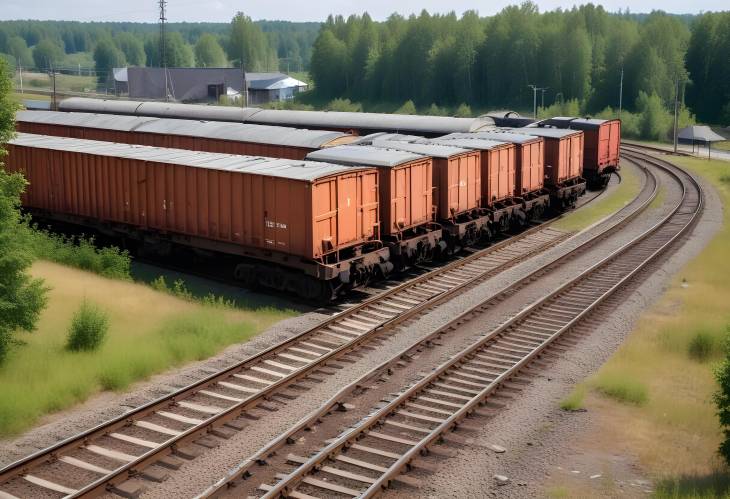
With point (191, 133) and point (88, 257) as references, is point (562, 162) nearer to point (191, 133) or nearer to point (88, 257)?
point (191, 133)

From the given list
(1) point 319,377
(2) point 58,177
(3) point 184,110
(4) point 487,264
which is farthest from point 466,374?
(3) point 184,110

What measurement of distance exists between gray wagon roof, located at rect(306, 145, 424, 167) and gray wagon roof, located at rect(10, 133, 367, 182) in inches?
34.9

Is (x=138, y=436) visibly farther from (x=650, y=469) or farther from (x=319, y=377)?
(x=650, y=469)

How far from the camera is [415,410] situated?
1478 centimetres

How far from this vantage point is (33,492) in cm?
1170

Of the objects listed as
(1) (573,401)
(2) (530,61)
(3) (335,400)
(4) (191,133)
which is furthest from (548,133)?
(2) (530,61)

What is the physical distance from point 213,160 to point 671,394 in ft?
48.2

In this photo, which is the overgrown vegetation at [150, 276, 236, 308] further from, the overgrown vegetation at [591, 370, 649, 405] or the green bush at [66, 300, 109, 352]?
the overgrown vegetation at [591, 370, 649, 405]

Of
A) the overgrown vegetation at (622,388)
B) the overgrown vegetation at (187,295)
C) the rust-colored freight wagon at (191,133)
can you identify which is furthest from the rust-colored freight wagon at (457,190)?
the overgrown vegetation at (622,388)

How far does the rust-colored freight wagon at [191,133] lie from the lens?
110 ft

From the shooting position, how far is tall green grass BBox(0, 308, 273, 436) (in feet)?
47.6

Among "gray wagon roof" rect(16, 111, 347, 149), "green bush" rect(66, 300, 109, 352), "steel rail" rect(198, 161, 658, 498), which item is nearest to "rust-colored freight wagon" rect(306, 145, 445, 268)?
"steel rail" rect(198, 161, 658, 498)

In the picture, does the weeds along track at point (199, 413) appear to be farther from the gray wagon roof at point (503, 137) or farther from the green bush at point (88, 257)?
the gray wagon roof at point (503, 137)

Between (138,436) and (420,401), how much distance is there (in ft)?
16.5
